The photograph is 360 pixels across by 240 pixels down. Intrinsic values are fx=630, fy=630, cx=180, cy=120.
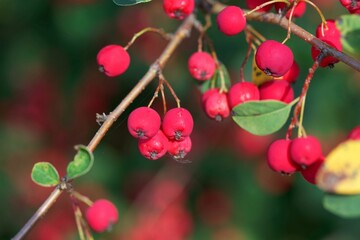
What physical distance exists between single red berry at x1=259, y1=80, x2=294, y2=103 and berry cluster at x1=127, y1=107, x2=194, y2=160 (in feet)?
0.84

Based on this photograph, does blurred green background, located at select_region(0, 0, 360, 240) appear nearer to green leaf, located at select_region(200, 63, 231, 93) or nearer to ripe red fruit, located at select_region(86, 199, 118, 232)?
green leaf, located at select_region(200, 63, 231, 93)

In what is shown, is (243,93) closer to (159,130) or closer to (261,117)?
(261,117)

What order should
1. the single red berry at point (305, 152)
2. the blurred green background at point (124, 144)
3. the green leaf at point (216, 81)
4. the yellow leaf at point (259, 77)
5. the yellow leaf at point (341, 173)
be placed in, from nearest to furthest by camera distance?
the yellow leaf at point (341, 173)
the single red berry at point (305, 152)
the yellow leaf at point (259, 77)
the green leaf at point (216, 81)
the blurred green background at point (124, 144)

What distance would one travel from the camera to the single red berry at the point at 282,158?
1.59 m

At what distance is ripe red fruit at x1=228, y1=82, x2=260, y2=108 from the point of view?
1.79 meters

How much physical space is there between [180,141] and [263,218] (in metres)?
1.75

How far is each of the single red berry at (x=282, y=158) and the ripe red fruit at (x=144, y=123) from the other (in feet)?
1.02

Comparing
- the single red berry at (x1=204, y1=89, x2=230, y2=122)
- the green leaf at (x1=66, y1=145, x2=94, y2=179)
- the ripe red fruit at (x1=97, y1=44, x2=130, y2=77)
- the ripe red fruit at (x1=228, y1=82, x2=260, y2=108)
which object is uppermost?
the ripe red fruit at (x1=228, y1=82, x2=260, y2=108)

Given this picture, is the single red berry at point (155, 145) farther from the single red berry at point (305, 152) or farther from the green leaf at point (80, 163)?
the single red berry at point (305, 152)

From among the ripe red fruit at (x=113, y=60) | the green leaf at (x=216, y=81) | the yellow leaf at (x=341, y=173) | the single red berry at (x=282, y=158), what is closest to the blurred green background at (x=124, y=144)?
the green leaf at (x=216, y=81)

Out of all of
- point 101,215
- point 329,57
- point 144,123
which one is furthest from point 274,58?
point 101,215

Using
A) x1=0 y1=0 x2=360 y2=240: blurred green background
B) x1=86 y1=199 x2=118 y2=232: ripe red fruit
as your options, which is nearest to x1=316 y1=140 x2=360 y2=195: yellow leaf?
x1=86 y1=199 x2=118 y2=232: ripe red fruit

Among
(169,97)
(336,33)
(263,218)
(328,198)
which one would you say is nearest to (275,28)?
(169,97)

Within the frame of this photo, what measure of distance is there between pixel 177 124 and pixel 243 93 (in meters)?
0.24
